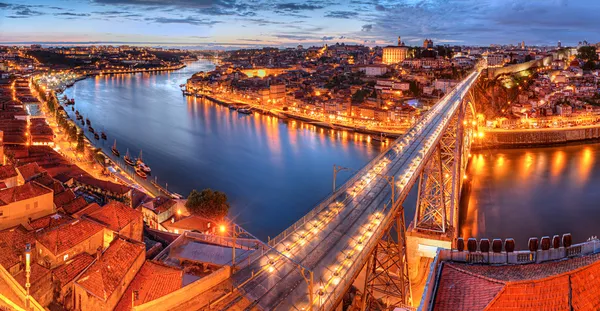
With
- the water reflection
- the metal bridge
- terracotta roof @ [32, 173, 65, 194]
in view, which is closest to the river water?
the water reflection

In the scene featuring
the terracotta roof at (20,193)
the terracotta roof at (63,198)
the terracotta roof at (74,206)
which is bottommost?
the terracotta roof at (74,206)

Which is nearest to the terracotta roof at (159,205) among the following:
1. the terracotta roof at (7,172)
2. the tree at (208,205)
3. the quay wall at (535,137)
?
the tree at (208,205)

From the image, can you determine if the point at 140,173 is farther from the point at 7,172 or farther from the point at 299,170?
the point at 7,172

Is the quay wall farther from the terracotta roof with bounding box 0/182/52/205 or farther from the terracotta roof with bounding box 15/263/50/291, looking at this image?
the terracotta roof with bounding box 15/263/50/291

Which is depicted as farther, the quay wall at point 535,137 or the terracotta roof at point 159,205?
the quay wall at point 535,137

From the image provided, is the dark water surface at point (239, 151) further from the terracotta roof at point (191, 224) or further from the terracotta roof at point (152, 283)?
the terracotta roof at point (152, 283)
